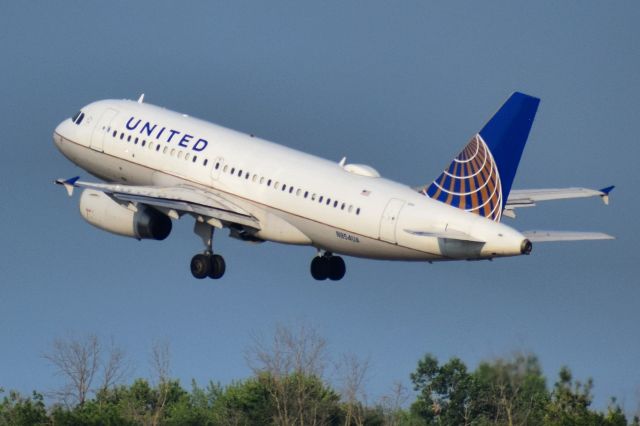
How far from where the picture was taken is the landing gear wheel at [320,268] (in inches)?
4134

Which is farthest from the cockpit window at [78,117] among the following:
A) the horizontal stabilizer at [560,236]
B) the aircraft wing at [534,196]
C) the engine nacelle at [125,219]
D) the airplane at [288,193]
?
the horizontal stabilizer at [560,236]

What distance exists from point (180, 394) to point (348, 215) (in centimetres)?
4653

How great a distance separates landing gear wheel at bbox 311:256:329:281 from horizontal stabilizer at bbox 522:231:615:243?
528 inches

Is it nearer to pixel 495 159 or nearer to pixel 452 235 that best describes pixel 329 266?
pixel 452 235

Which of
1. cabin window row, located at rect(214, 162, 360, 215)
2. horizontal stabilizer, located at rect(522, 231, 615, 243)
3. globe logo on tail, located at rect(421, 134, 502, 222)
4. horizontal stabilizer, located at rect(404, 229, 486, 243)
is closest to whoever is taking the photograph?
horizontal stabilizer, located at rect(404, 229, 486, 243)

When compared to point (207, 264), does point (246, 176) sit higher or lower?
higher

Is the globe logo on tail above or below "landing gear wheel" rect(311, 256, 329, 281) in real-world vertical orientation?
above

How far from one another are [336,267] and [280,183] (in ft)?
20.9

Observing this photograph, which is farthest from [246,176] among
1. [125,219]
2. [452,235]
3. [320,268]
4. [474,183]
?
[452,235]

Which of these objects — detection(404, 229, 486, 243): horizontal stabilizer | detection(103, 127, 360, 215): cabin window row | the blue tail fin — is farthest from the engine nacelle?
the blue tail fin

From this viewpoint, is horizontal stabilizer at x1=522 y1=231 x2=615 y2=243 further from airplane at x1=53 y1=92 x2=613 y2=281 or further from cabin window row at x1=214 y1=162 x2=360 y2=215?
cabin window row at x1=214 y1=162 x2=360 y2=215

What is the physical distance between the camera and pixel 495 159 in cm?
9394

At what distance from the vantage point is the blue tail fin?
9388 cm

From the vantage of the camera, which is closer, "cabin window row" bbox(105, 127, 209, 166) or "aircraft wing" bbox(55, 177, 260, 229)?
"aircraft wing" bbox(55, 177, 260, 229)
